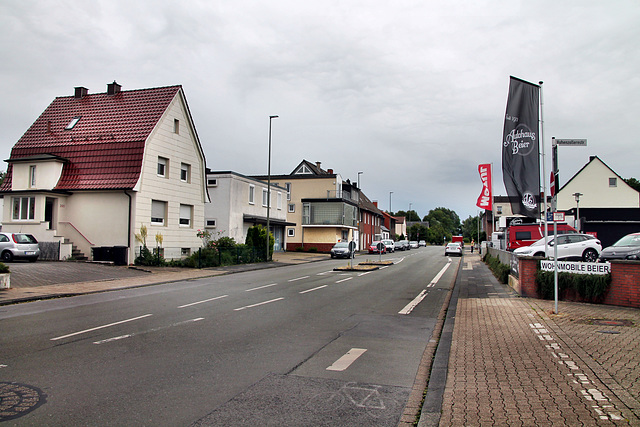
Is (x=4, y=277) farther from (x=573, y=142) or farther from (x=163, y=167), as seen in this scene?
(x=573, y=142)

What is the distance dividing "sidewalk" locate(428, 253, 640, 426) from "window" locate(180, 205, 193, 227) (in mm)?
22250

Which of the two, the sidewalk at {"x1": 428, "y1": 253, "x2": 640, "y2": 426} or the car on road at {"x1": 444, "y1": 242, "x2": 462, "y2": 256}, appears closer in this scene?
the sidewalk at {"x1": 428, "y1": 253, "x2": 640, "y2": 426}

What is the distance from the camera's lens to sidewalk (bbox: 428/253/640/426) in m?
4.39

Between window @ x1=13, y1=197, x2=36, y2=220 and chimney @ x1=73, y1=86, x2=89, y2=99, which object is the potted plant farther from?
chimney @ x1=73, y1=86, x2=89, y2=99

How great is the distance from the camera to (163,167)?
27.9 meters

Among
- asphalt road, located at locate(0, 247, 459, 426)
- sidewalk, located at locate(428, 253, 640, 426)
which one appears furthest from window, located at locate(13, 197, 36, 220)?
sidewalk, located at locate(428, 253, 640, 426)

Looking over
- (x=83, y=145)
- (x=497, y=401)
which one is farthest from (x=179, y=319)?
(x=83, y=145)

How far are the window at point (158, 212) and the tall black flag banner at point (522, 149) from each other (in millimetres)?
20456

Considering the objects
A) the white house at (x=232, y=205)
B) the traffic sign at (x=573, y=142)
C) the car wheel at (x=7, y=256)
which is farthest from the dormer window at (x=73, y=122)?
the traffic sign at (x=573, y=142)

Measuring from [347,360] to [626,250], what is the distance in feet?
49.6

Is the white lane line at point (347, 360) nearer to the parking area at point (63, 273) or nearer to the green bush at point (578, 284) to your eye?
the green bush at point (578, 284)

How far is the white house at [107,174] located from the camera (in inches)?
994

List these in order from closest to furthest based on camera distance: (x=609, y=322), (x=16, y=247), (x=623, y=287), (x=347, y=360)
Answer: (x=347, y=360), (x=609, y=322), (x=623, y=287), (x=16, y=247)

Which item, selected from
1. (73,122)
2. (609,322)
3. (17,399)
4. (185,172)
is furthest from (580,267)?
(73,122)
